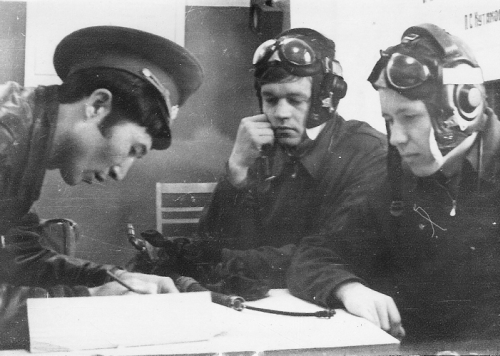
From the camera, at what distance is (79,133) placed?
2984 millimetres

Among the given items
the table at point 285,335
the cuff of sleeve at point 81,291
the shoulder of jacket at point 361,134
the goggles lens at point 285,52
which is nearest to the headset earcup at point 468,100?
the shoulder of jacket at point 361,134

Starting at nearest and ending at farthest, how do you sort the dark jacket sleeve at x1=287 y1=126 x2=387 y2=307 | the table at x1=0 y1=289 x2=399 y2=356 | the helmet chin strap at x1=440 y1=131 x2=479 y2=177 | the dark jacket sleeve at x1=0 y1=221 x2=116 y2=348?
the dark jacket sleeve at x1=0 y1=221 x2=116 y2=348
the table at x1=0 y1=289 x2=399 y2=356
the dark jacket sleeve at x1=287 y1=126 x2=387 y2=307
the helmet chin strap at x1=440 y1=131 x2=479 y2=177

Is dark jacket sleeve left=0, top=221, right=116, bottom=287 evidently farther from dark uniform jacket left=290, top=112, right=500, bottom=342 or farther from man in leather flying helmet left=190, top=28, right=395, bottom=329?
dark uniform jacket left=290, top=112, right=500, bottom=342

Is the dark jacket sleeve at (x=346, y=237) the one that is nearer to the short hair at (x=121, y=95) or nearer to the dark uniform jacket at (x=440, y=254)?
the dark uniform jacket at (x=440, y=254)

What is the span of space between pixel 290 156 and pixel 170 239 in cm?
70

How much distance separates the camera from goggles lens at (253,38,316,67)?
3092mm

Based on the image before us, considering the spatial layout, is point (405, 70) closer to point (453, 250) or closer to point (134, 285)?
point (453, 250)

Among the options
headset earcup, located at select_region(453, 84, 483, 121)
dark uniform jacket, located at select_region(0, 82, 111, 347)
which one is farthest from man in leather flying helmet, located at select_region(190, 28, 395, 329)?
dark uniform jacket, located at select_region(0, 82, 111, 347)

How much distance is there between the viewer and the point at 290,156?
124 inches

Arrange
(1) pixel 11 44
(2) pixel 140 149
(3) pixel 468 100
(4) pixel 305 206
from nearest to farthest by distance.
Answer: (1) pixel 11 44
(2) pixel 140 149
(4) pixel 305 206
(3) pixel 468 100

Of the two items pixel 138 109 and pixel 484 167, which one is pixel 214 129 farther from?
pixel 484 167

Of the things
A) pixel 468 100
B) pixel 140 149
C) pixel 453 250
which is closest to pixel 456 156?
pixel 468 100

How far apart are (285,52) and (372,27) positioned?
1.52ft

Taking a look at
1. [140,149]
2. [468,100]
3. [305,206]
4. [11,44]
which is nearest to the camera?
[11,44]
